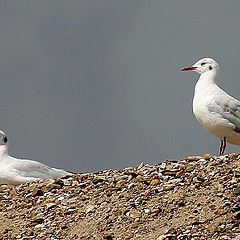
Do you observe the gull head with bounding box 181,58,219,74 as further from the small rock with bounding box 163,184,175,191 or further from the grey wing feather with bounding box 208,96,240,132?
the small rock with bounding box 163,184,175,191

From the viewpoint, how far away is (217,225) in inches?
440

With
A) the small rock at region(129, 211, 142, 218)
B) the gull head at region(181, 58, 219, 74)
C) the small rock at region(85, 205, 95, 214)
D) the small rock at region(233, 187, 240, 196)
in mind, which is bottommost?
the small rock at region(129, 211, 142, 218)

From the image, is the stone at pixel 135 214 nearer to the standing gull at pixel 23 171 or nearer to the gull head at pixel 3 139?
the standing gull at pixel 23 171

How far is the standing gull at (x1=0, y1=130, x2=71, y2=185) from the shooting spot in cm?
1603

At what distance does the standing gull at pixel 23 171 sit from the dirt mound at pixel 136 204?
1170mm

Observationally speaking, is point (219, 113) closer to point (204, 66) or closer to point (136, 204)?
point (204, 66)

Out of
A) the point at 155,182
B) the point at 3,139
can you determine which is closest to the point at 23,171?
the point at 3,139

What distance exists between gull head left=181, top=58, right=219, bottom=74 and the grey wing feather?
1624mm

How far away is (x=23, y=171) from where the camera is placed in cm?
1619

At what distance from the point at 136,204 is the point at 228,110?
5.03m

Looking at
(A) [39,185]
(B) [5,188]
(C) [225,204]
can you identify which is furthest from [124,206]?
(B) [5,188]

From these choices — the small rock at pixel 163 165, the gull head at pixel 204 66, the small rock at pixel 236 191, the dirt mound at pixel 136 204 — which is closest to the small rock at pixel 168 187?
the dirt mound at pixel 136 204

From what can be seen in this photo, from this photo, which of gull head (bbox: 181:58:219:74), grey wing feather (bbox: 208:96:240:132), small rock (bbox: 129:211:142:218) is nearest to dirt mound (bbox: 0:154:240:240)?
small rock (bbox: 129:211:142:218)

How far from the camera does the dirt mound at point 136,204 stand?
11.4 meters
